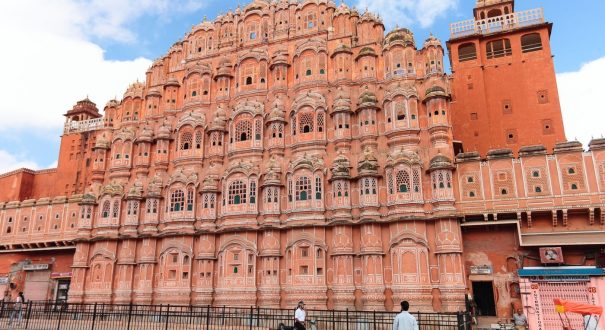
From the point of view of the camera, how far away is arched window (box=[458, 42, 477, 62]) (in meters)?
30.3

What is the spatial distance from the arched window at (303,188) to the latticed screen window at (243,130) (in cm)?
471

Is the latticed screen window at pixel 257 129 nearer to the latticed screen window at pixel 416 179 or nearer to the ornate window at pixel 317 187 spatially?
the ornate window at pixel 317 187

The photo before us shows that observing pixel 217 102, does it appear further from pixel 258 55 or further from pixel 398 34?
pixel 398 34

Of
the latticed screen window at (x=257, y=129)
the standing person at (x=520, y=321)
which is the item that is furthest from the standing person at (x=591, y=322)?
the latticed screen window at (x=257, y=129)

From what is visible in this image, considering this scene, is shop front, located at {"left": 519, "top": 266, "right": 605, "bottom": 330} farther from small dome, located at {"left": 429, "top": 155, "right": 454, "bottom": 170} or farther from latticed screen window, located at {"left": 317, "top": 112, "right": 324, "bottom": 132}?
latticed screen window, located at {"left": 317, "top": 112, "right": 324, "bottom": 132}

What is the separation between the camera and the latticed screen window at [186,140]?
29503mm

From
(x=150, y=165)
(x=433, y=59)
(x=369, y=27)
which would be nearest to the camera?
(x=433, y=59)

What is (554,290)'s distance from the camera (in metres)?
18.0

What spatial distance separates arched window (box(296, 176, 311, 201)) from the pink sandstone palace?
13 cm

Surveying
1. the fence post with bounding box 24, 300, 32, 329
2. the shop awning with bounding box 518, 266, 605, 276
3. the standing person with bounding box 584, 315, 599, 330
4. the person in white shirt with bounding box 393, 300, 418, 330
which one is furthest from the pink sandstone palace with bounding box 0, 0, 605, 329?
the person in white shirt with bounding box 393, 300, 418, 330

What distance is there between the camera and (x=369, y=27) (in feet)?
93.6

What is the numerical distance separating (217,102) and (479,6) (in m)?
20.5

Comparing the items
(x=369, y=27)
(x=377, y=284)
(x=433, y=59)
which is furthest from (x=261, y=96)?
(x=377, y=284)

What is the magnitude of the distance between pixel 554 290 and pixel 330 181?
11.6 meters
